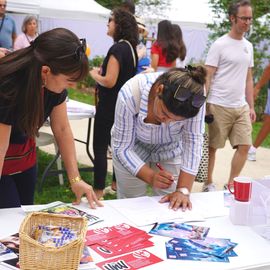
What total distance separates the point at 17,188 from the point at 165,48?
10.9 ft

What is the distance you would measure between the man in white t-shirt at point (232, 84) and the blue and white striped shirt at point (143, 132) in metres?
1.63

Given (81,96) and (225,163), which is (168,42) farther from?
(81,96)

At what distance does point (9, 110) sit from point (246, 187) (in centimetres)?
101

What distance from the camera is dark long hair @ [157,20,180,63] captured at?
17.1 feet

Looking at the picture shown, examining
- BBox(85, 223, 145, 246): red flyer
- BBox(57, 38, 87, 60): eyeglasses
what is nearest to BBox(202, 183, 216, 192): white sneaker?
BBox(85, 223, 145, 246): red flyer

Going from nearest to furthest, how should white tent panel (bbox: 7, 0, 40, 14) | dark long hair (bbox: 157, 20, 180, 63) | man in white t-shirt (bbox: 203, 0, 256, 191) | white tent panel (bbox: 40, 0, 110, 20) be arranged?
1. man in white t-shirt (bbox: 203, 0, 256, 191)
2. dark long hair (bbox: 157, 20, 180, 63)
3. white tent panel (bbox: 7, 0, 40, 14)
4. white tent panel (bbox: 40, 0, 110, 20)

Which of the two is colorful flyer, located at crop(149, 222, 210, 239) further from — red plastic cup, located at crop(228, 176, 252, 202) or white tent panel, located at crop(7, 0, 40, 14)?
white tent panel, located at crop(7, 0, 40, 14)

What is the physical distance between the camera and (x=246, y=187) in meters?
1.97

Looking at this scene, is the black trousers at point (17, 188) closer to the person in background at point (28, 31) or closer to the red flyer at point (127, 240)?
the red flyer at point (127, 240)

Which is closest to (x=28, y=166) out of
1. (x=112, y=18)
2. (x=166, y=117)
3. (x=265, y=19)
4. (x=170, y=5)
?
(x=166, y=117)

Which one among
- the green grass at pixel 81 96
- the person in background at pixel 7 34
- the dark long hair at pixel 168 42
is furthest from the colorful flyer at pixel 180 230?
the green grass at pixel 81 96

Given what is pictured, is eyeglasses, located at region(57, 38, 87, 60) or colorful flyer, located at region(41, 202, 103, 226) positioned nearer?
eyeglasses, located at region(57, 38, 87, 60)

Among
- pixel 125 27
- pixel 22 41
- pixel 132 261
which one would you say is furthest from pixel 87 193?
pixel 22 41

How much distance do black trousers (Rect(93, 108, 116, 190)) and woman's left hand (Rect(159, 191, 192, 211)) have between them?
1.46m
